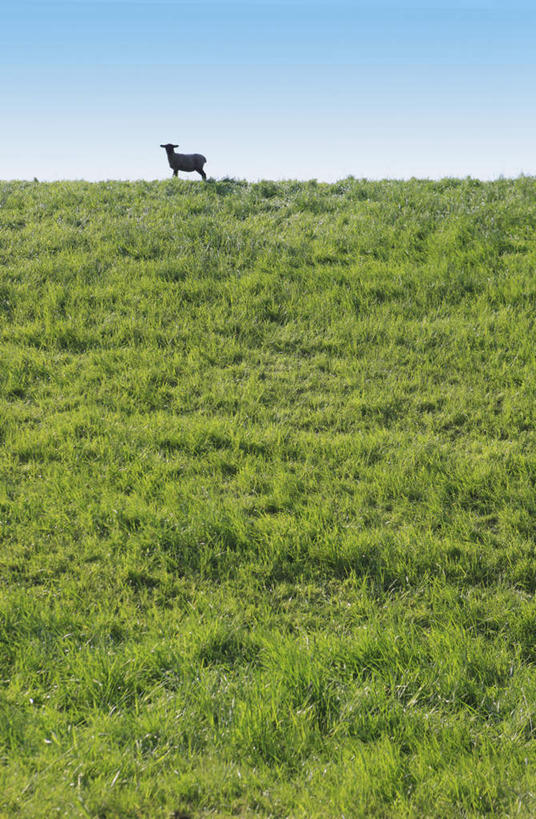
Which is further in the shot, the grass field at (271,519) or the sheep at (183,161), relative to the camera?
the sheep at (183,161)

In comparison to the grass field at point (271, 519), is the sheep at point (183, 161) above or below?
above

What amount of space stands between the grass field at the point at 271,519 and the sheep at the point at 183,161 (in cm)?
459

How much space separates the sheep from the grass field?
459 cm

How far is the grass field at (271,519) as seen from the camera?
3082 millimetres

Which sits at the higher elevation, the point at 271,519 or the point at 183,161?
the point at 183,161

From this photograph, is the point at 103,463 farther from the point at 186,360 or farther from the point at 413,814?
the point at 413,814

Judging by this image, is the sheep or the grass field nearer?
the grass field

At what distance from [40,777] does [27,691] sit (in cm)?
77

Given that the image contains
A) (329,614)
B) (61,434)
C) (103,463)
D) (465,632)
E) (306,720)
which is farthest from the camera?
(61,434)

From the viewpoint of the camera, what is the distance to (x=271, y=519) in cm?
521

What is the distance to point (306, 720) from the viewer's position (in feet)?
10.8

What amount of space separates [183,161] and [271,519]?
1228cm

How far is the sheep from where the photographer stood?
1501cm

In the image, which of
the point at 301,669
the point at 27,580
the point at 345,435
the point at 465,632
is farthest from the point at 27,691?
the point at 345,435
